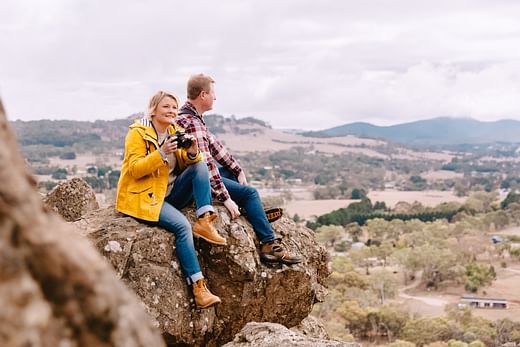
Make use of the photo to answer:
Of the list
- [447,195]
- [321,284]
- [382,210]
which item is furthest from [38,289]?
[447,195]

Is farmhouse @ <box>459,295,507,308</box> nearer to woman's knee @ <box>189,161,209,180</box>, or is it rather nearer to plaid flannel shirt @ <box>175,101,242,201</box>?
plaid flannel shirt @ <box>175,101,242,201</box>

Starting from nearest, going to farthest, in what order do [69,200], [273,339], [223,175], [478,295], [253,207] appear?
[273,339]
[253,207]
[223,175]
[69,200]
[478,295]

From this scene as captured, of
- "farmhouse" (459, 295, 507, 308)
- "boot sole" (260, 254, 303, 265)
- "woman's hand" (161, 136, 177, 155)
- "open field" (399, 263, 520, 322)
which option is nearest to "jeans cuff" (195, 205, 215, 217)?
"woman's hand" (161, 136, 177, 155)

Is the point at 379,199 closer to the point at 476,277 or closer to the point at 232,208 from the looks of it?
the point at 476,277

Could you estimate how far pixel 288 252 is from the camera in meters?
8.76

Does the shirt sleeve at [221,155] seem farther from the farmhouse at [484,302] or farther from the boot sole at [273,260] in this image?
the farmhouse at [484,302]

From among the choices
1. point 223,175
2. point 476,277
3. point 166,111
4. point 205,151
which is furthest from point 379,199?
point 166,111

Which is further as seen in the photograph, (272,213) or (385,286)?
(385,286)

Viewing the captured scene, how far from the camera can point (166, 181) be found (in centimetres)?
754

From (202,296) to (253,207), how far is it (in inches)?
60.6

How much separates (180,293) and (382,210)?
118549 mm

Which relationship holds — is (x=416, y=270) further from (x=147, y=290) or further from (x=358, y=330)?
(x=147, y=290)

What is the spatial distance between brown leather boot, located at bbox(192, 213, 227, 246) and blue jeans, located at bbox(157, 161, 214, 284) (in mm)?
87

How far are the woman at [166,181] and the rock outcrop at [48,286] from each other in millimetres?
5092
